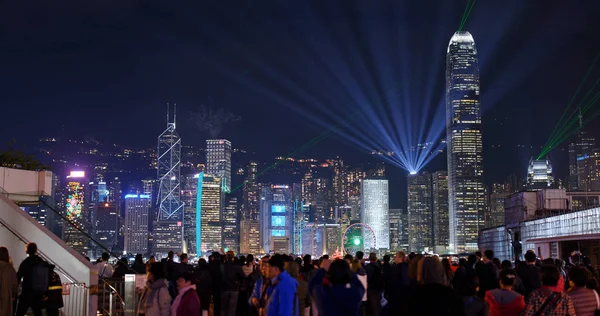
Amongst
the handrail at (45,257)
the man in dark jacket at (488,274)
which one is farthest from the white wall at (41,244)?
the man in dark jacket at (488,274)

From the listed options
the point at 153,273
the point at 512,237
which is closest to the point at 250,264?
the point at 153,273

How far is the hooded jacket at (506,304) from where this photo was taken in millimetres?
7543

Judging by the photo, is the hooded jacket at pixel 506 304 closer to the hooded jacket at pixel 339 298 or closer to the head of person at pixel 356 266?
the hooded jacket at pixel 339 298

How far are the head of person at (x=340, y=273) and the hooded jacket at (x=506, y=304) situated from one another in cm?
188

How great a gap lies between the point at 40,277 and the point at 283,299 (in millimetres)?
5756

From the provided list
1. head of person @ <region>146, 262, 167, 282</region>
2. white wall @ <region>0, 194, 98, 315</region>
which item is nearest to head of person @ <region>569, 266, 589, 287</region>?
head of person @ <region>146, 262, 167, 282</region>

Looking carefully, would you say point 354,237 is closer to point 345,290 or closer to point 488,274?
point 488,274

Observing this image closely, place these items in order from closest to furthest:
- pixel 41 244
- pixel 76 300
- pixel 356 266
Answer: pixel 356 266
pixel 76 300
pixel 41 244

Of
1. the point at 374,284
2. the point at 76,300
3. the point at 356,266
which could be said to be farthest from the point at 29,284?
the point at 374,284

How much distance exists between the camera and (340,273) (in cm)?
698

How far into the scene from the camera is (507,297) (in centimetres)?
758

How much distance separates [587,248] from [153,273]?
55201 mm

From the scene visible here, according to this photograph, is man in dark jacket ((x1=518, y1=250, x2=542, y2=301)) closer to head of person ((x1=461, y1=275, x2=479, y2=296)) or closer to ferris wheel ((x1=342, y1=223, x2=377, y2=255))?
head of person ((x1=461, y1=275, x2=479, y2=296))

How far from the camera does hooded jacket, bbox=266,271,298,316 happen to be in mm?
8078
